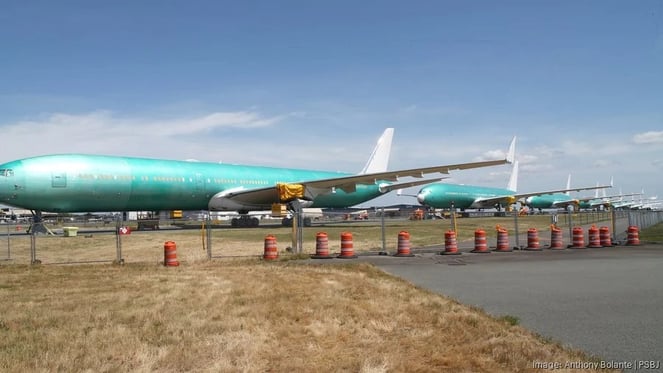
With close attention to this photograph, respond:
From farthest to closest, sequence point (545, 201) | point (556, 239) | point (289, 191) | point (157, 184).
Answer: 1. point (545, 201)
2. point (289, 191)
3. point (157, 184)
4. point (556, 239)

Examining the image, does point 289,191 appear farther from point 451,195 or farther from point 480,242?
point 451,195

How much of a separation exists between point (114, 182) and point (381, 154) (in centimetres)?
2918

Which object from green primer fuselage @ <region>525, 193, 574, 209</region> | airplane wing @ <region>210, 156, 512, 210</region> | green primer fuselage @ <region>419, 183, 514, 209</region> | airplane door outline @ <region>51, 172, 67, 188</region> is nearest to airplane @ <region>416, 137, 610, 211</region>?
green primer fuselage @ <region>419, 183, 514, 209</region>

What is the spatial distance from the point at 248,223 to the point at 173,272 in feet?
77.1

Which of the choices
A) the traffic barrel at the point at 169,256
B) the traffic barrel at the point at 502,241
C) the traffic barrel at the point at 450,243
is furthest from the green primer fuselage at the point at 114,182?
the traffic barrel at the point at 502,241

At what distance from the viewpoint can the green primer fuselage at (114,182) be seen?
91.4 ft

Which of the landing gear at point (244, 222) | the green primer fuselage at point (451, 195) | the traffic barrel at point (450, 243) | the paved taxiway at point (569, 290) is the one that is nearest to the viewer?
the paved taxiway at point (569, 290)

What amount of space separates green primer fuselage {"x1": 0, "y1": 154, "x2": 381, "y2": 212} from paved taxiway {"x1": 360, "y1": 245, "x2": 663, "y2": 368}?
715 inches

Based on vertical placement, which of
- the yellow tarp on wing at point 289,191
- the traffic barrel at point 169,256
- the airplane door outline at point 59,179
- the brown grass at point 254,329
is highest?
the airplane door outline at point 59,179

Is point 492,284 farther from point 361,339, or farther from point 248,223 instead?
point 248,223

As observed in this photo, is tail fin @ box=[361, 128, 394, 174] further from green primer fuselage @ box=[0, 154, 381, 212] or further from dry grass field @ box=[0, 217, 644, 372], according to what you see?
dry grass field @ box=[0, 217, 644, 372]

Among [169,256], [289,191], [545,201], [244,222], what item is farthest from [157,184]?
[545,201]

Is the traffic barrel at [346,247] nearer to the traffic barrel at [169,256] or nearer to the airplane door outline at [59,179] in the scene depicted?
the traffic barrel at [169,256]

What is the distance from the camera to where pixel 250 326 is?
7.82m
